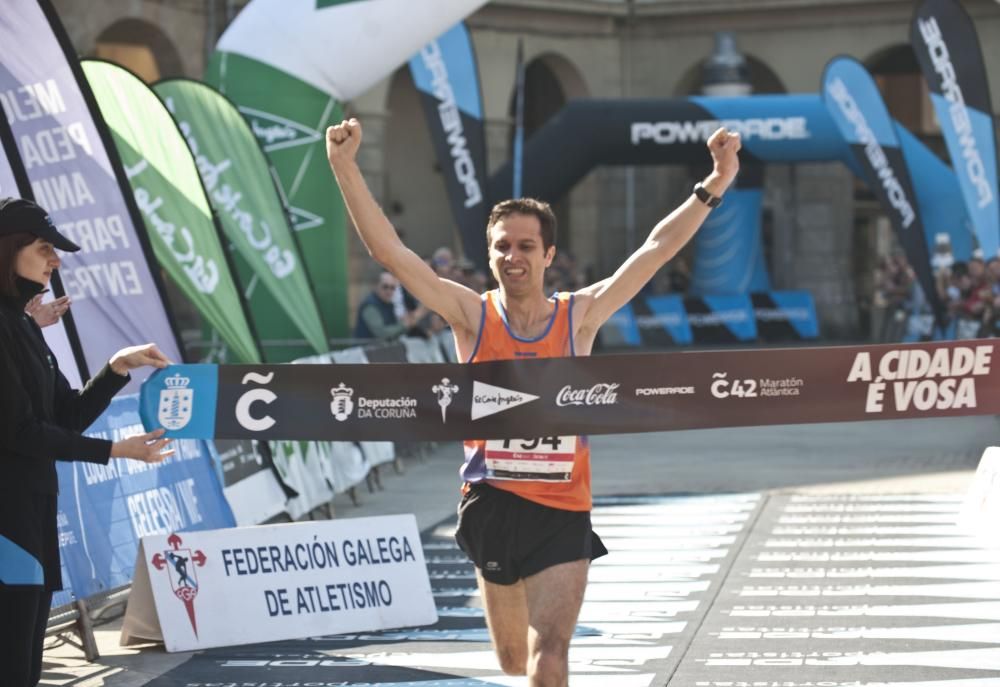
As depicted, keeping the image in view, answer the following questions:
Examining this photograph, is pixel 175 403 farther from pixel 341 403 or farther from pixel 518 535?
pixel 518 535

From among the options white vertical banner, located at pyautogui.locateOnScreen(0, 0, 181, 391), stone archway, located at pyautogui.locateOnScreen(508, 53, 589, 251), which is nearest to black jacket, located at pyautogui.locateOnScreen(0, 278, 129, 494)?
white vertical banner, located at pyautogui.locateOnScreen(0, 0, 181, 391)

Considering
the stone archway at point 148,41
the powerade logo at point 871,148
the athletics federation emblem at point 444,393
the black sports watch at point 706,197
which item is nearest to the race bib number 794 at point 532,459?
the athletics federation emblem at point 444,393

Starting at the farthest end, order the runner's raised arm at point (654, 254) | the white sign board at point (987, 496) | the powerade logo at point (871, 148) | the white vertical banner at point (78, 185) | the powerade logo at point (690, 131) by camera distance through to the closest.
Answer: the powerade logo at point (690, 131) → the powerade logo at point (871, 148) → the white vertical banner at point (78, 185) → the white sign board at point (987, 496) → the runner's raised arm at point (654, 254)

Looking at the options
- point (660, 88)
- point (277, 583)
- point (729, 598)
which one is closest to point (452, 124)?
point (729, 598)

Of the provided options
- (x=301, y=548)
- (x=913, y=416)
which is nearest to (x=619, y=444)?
(x=301, y=548)

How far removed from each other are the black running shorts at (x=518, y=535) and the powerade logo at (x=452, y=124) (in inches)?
582

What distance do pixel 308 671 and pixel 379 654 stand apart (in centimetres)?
49

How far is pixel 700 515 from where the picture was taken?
1340cm

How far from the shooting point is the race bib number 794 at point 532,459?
5.92m

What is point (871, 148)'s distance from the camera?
25.2 m

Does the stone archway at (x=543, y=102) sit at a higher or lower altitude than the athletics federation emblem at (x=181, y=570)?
higher

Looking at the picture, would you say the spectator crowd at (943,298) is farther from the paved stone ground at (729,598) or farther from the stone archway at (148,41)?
the stone archway at (148,41)

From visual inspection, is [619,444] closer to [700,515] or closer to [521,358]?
[700,515]

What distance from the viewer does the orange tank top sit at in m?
5.87
